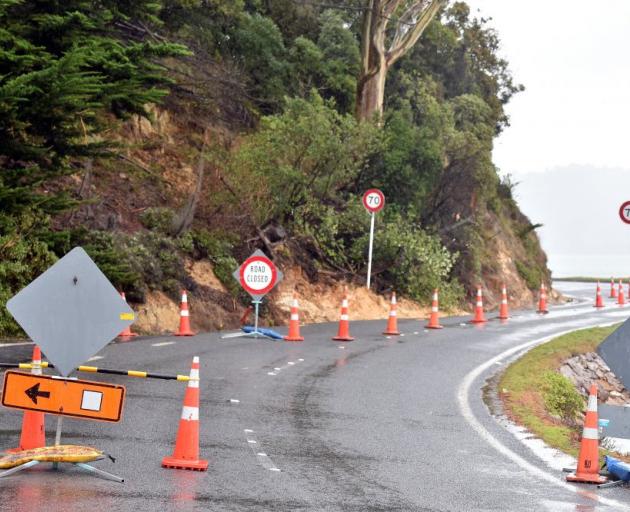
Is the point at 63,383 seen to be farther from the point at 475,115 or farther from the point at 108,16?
the point at 475,115

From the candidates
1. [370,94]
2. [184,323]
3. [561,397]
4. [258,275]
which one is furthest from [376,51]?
[561,397]

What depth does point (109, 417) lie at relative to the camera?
9.65 meters

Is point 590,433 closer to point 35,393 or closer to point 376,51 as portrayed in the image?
point 35,393

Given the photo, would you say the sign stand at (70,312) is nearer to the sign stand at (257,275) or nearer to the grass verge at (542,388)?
the grass verge at (542,388)

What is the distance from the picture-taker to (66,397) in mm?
9648

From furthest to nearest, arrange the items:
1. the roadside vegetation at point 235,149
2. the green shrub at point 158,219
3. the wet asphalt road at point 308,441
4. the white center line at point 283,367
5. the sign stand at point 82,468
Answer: the green shrub at point 158,219 < the roadside vegetation at point 235,149 < the white center line at point 283,367 < the sign stand at point 82,468 < the wet asphalt road at point 308,441

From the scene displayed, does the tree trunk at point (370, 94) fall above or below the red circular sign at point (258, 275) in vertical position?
above

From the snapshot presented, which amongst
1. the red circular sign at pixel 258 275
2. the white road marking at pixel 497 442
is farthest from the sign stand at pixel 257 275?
the white road marking at pixel 497 442

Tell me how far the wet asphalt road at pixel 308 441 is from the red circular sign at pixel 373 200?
1125 centimetres

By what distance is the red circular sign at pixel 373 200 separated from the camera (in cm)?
3148

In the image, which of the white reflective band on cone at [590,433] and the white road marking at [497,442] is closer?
the white road marking at [497,442]

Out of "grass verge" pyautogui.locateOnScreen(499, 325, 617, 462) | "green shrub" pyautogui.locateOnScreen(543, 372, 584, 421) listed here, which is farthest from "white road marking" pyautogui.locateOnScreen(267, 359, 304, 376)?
"green shrub" pyautogui.locateOnScreen(543, 372, 584, 421)

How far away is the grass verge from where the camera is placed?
13242mm

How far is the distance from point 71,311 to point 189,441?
148cm
